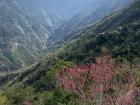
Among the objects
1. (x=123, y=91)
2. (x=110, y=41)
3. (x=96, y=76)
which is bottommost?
(x=123, y=91)

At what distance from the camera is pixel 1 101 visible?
392ft

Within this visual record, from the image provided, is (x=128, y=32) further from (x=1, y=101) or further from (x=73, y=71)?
(x=73, y=71)

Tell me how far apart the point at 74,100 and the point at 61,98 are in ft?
24.5

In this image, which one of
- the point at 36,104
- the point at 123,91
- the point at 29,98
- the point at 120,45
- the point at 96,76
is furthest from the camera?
the point at 120,45

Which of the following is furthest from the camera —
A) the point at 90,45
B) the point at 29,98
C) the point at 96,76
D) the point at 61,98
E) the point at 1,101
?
the point at 90,45

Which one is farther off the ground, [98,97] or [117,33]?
[117,33]

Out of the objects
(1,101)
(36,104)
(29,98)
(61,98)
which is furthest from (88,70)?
(1,101)

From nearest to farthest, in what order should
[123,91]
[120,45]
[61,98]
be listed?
[123,91] < [61,98] < [120,45]

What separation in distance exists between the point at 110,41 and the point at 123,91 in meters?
134

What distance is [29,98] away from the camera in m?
112

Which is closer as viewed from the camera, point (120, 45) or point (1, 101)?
Result: point (1, 101)

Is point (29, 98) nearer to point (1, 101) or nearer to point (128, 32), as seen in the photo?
point (1, 101)

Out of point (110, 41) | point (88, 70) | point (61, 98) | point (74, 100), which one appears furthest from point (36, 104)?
point (110, 41)

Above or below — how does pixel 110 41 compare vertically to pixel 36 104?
above
